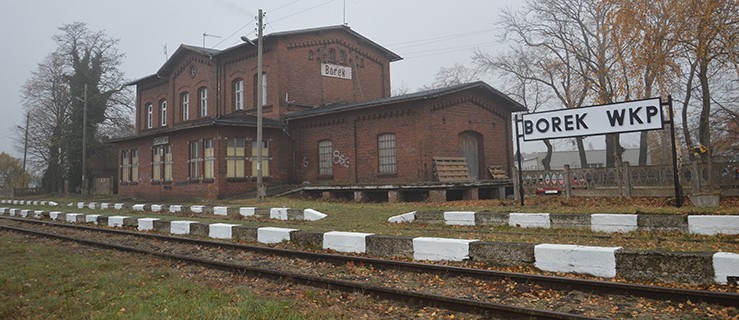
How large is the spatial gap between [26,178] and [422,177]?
189 ft

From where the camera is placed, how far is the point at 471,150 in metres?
23.1

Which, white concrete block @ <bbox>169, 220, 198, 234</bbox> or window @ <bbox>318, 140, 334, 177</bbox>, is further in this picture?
window @ <bbox>318, 140, 334, 177</bbox>

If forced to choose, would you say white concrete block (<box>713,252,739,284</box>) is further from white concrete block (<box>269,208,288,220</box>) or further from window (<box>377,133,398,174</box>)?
window (<box>377,133,398,174</box>)

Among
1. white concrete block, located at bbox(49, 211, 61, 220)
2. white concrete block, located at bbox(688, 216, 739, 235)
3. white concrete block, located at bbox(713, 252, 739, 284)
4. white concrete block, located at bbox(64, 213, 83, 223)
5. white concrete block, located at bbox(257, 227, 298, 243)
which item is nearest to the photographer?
white concrete block, located at bbox(713, 252, 739, 284)

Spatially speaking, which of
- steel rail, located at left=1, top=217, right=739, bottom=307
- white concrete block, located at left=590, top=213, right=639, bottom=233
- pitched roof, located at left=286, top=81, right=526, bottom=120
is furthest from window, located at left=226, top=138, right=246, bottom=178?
white concrete block, located at left=590, top=213, right=639, bottom=233

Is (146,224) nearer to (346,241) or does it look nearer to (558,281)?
(346,241)

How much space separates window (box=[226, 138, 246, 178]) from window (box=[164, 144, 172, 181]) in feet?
17.1

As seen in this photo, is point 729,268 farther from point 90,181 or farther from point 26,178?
point 26,178

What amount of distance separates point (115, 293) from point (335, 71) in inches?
948

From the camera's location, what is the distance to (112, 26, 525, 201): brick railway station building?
69.3ft

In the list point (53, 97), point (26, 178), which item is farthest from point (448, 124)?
point (26, 178)

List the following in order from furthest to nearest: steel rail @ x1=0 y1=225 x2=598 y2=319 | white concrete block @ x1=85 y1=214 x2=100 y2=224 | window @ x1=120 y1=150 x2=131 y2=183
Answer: window @ x1=120 y1=150 x2=131 y2=183, white concrete block @ x1=85 y1=214 x2=100 y2=224, steel rail @ x1=0 y1=225 x2=598 y2=319

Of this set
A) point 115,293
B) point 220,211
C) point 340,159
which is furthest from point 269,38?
point 115,293

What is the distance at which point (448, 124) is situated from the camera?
21609 millimetres
